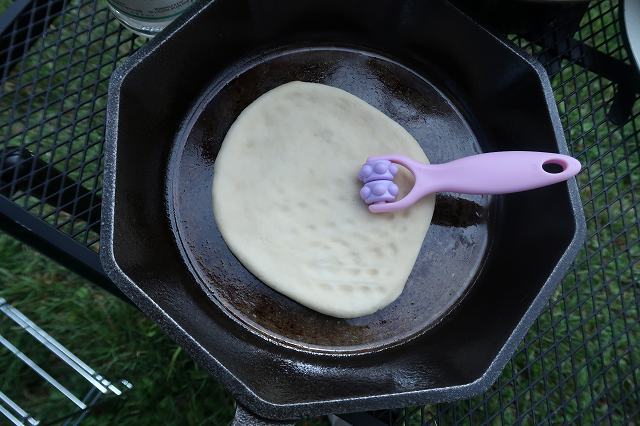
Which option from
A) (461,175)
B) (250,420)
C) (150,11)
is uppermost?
(150,11)

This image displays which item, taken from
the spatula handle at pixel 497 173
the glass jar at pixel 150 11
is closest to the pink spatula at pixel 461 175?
the spatula handle at pixel 497 173

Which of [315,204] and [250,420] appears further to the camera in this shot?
[315,204]

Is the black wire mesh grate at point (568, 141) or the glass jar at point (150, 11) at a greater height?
the glass jar at point (150, 11)

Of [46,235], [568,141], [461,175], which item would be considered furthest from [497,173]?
[46,235]

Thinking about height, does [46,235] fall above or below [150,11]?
below

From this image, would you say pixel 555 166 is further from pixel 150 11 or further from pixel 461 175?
pixel 150 11

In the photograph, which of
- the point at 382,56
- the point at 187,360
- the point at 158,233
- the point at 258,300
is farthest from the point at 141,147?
the point at 187,360

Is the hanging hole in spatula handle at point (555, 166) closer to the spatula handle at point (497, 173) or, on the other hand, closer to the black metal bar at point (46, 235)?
the spatula handle at point (497, 173)
